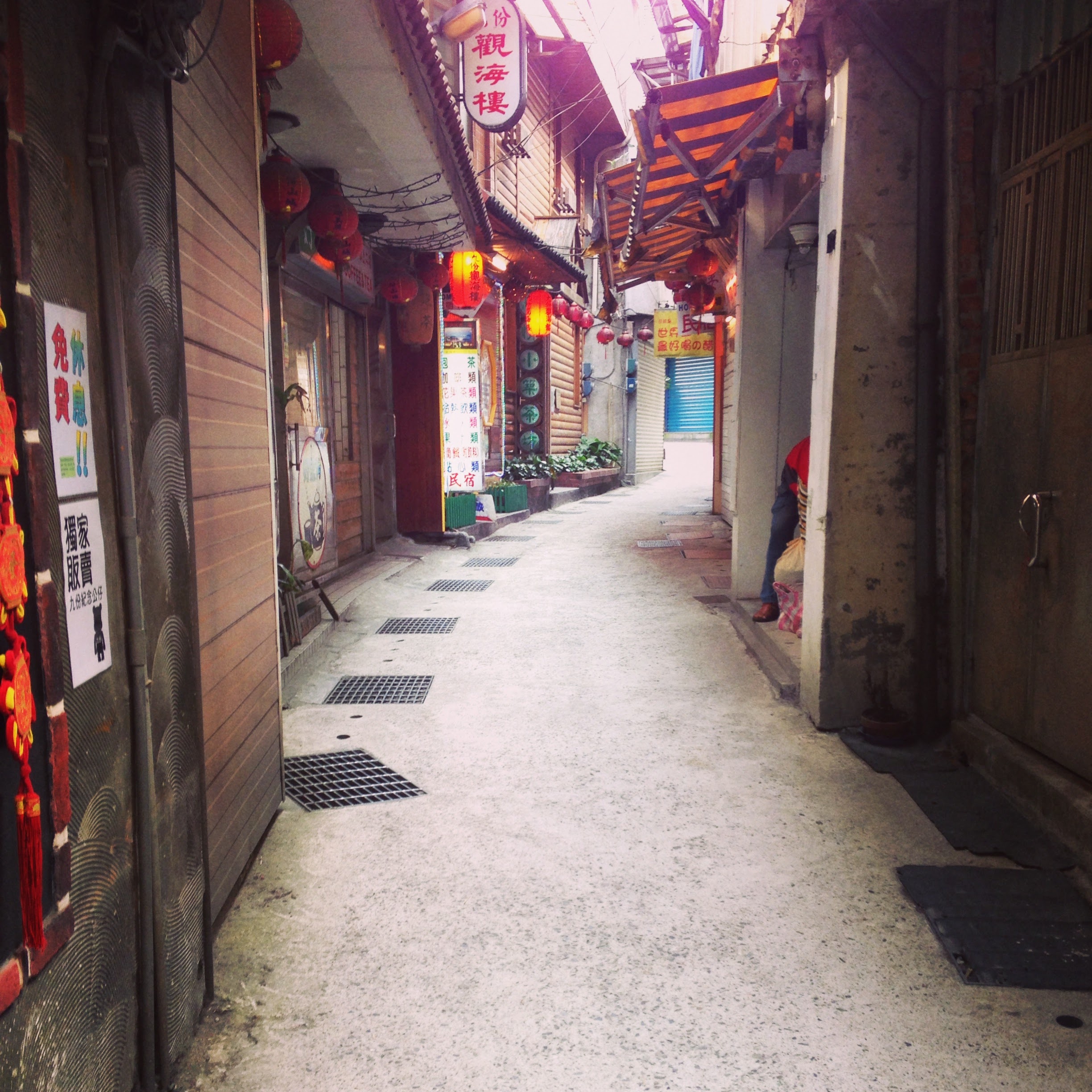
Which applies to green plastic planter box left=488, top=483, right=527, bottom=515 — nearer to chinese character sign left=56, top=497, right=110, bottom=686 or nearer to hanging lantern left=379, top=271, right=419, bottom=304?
hanging lantern left=379, top=271, right=419, bottom=304

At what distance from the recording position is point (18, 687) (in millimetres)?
1465

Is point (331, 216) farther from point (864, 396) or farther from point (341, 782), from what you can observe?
point (341, 782)

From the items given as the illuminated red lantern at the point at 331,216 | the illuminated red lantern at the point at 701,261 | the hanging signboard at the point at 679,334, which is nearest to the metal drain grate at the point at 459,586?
the illuminated red lantern at the point at 331,216

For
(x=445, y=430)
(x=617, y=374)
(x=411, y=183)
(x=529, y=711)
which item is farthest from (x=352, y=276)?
(x=617, y=374)

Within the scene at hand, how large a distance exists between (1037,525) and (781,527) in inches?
126

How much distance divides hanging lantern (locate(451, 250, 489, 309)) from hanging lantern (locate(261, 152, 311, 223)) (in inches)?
201

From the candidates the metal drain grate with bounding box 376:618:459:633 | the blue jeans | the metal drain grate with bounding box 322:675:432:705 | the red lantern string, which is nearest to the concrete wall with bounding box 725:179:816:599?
the blue jeans

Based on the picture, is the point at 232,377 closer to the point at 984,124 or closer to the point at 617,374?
the point at 984,124

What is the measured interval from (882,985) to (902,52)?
4.39m

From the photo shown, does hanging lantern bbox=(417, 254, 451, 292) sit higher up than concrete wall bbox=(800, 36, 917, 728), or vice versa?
hanging lantern bbox=(417, 254, 451, 292)

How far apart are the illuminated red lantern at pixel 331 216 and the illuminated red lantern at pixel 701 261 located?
529cm

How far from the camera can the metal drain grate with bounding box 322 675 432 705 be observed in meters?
5.50

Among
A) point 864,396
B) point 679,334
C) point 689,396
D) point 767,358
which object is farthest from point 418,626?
point 689,396

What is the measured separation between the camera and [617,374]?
2662 centimetres
